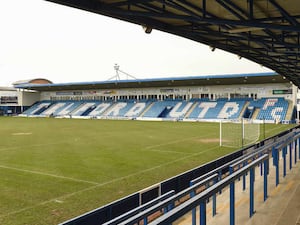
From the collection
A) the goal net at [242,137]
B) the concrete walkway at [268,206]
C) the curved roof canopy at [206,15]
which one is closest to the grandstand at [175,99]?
the goal net at [242,137]

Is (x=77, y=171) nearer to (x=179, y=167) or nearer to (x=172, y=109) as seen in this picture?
(x=179, y=167)

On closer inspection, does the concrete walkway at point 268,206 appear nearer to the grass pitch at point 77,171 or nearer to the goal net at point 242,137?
the grass pitch at point 77,171

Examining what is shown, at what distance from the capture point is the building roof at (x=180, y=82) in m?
49.8

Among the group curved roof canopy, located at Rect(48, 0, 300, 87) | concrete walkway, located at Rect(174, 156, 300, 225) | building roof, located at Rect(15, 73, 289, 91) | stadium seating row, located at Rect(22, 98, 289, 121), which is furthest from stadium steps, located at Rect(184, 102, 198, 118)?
concrete walkway, located at Rect(174, 156, 300, 225)

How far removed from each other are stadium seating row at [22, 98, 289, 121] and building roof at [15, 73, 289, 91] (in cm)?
331

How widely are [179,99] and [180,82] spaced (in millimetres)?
5648

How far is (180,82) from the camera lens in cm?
5853

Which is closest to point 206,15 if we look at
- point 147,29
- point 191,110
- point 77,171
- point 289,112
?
point 147,29

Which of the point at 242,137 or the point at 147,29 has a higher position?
the point at 147,29

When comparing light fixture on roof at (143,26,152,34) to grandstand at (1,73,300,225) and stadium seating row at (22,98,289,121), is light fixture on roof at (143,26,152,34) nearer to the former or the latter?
grandstand at (1,73,300,225)

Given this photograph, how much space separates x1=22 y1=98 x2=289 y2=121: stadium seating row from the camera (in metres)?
50.9

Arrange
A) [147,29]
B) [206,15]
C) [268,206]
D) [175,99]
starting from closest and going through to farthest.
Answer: [268,206]
[147,29]
[206,15]
[175,99]

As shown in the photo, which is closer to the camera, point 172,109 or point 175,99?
point 172,109

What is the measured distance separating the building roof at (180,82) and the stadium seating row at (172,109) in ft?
10.9
